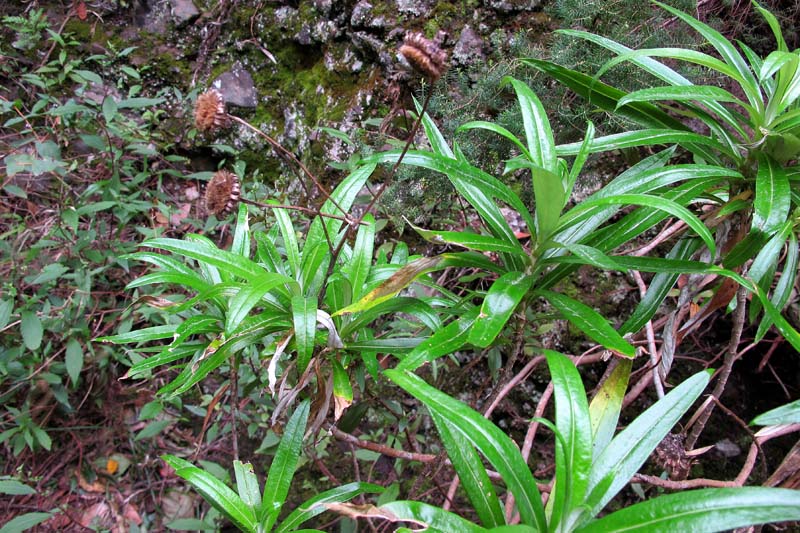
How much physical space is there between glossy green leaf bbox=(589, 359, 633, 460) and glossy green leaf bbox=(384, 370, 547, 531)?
0.46ft

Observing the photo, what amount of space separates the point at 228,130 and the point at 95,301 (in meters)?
1.19

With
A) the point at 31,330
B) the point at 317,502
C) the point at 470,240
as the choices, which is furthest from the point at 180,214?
the point at 470,240

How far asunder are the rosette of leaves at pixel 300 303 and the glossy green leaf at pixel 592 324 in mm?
248

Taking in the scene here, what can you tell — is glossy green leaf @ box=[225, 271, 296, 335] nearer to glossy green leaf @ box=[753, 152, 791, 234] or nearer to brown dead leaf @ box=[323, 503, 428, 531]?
brown dead leaf @ box=[323, 503, 428, 531]

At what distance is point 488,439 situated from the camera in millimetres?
786

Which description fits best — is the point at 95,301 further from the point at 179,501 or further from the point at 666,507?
the point at 666,507

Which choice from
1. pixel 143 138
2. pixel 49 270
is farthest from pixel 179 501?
pixel 143 138

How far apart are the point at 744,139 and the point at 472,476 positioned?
94 centimetres

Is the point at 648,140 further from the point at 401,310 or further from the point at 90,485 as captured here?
the point at 90,485

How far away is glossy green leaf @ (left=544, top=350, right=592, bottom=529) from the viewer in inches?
29.6

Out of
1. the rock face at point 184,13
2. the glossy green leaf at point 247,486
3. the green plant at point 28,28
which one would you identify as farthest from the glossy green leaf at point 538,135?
the green plant at point 28,28

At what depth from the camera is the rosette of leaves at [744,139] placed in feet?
3.20

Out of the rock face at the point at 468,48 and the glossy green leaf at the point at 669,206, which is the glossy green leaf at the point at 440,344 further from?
the rock face at the point at 468,48

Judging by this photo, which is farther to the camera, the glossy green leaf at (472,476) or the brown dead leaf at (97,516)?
the brown dead leaf at (97,516)
